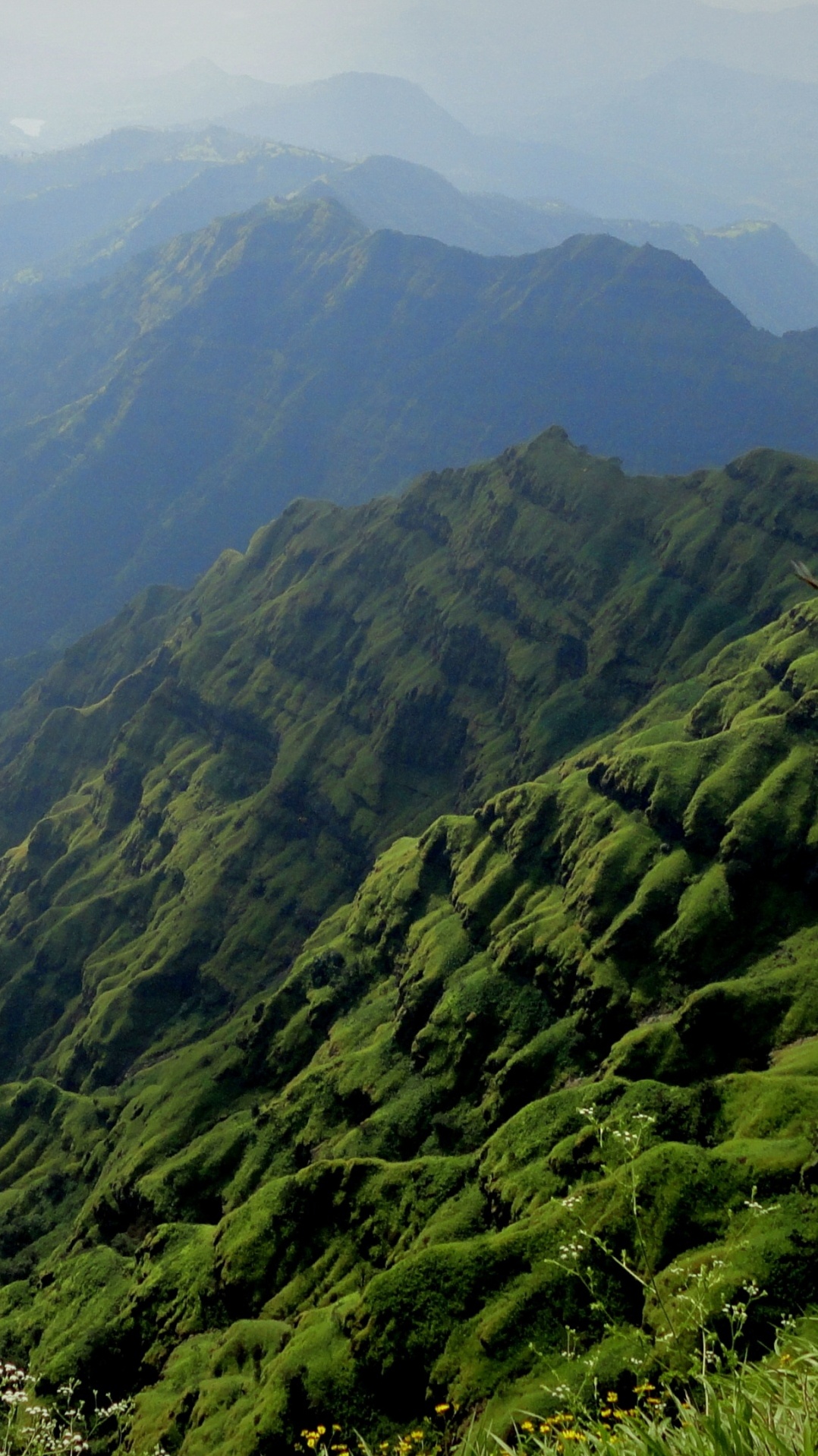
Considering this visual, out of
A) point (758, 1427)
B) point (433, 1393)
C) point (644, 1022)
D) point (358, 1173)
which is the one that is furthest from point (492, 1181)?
point (758, 1427)

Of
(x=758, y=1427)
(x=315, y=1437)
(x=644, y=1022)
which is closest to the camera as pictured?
(x=758, y=1427)

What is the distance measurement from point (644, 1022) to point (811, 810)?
5896 cm

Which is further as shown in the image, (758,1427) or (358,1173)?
(358,1173)

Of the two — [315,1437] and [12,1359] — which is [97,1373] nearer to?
[12,1359]

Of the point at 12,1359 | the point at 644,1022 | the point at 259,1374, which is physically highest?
the point at 259,1374

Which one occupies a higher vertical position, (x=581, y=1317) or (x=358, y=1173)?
(x=581, y=1317)

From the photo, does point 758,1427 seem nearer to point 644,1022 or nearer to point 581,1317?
point 581,1317

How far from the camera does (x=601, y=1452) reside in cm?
1852

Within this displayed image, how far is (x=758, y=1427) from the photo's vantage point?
58.0 ft

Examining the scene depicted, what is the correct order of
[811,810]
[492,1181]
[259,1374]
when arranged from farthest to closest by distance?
[811,810], [492,1181], [259,1374]

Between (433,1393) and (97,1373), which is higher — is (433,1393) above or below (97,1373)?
above

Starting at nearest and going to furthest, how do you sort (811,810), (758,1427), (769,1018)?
1. (758,1427)
2. (769,1018)
3. (811,810)

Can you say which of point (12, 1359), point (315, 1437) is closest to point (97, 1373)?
point (12, 1359)

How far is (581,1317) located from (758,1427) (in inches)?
3924
